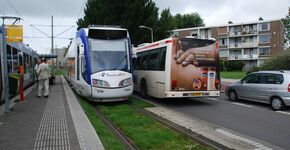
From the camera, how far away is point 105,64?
11625mm

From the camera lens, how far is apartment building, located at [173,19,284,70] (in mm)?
63703

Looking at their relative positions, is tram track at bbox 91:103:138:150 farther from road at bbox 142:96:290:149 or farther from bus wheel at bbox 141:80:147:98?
bus wheel at bbox 141:80:147:98

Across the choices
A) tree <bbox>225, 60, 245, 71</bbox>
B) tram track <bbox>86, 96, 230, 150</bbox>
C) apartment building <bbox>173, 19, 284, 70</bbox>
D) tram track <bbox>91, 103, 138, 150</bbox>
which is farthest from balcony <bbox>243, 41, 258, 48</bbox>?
tram track <bbox>91, 103, 138, 150</bbox>

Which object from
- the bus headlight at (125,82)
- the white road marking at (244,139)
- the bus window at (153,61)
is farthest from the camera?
the bus window at (153,61)

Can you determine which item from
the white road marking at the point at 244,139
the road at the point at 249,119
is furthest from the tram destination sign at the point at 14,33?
the white road marking at the point at 244,139

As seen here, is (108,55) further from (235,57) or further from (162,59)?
(235,57)

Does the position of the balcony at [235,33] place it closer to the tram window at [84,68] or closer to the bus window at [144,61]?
the bus window at [144,61]

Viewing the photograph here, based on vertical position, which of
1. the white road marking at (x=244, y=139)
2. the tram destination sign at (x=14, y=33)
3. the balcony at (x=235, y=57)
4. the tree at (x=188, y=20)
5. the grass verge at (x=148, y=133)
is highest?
the tree at (x=188, y=20)

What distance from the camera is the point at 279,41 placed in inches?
2489

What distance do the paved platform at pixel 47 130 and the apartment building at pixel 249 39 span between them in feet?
188

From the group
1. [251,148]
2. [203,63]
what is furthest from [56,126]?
[203,63]

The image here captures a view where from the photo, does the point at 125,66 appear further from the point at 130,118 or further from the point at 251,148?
the point at 251,148

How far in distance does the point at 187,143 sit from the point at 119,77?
5.91 metres

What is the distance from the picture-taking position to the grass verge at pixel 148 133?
5941 millimetres
